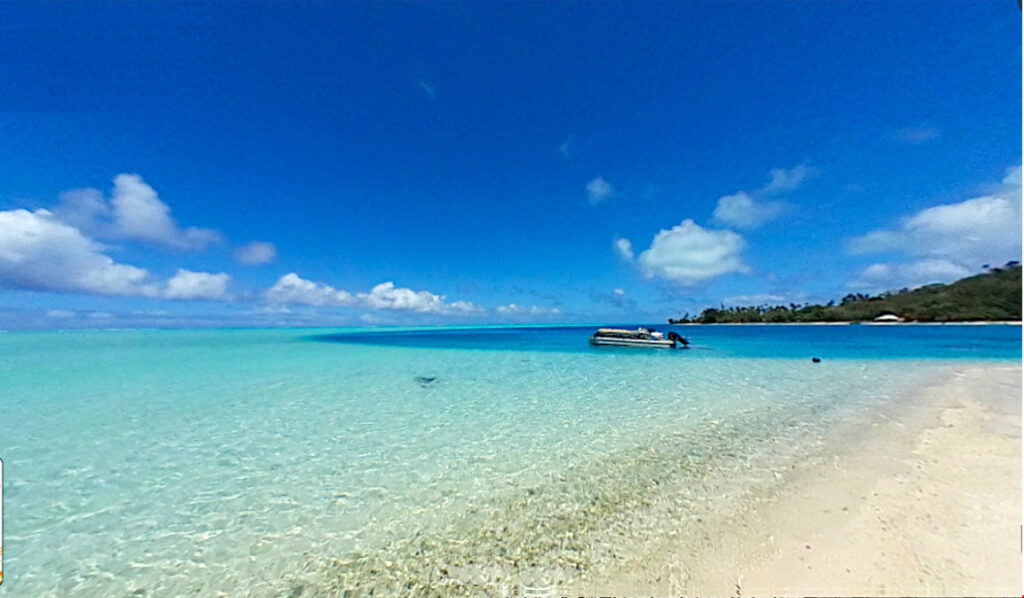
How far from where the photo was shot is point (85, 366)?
69.8 feet

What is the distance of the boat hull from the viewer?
34031 millimetres

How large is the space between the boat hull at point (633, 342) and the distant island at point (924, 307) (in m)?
103

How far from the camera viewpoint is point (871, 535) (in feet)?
13.1

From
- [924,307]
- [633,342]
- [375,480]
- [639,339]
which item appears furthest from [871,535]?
[924,307]

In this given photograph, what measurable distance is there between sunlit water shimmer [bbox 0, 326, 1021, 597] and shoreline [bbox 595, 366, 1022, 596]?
476 mm

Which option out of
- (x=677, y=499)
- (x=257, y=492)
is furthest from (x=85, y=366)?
(x=677, y=499)

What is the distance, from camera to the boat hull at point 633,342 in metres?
34.0

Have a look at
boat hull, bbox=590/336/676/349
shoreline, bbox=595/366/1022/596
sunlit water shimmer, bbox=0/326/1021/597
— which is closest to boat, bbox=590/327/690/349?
boat hull, bbox=590/336/676/349

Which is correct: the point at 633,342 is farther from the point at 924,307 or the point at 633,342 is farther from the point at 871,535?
the point at 924,307

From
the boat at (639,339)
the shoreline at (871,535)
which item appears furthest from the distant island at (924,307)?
the shoreline at (871,535)

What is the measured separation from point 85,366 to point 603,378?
30.3 metres

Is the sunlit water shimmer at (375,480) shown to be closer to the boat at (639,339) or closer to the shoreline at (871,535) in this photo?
the shoreline at (871,535)

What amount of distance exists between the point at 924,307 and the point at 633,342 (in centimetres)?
12274

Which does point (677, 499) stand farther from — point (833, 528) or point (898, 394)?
point (898, 394)
